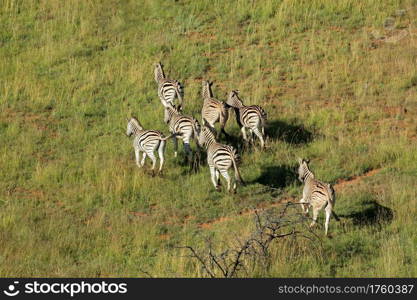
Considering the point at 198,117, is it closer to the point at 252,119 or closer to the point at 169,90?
the point at 169,90

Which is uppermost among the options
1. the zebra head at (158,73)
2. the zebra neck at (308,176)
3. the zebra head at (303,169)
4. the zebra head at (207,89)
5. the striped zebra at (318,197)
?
the zebra head at (158,73)

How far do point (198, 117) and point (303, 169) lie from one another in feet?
15.4

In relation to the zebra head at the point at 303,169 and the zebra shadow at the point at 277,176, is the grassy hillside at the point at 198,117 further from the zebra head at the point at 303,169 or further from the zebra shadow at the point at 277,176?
the zebra head at the point at 303,169

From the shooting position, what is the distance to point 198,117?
2402 cm

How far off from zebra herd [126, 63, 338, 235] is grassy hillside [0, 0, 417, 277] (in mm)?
367

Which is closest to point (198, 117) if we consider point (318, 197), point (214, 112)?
point (214, 112)

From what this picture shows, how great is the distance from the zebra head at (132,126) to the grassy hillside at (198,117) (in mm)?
471

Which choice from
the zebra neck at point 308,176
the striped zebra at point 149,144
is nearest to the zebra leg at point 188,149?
the striped zebra at point 149,144

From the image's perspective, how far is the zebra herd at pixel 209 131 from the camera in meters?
20.2

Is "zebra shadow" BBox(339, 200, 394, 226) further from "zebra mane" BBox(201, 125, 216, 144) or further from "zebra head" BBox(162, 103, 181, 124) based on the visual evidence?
"zebra head" BBox(162, 103, 181, 124)

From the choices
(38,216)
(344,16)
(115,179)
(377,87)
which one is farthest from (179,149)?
(344,16)

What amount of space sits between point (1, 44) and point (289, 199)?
10.5 metres

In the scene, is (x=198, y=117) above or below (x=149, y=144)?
above

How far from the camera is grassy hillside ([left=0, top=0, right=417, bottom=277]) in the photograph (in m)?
18.4
